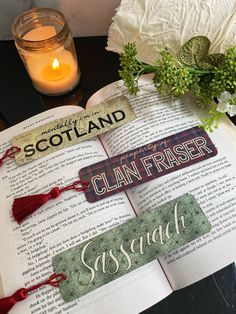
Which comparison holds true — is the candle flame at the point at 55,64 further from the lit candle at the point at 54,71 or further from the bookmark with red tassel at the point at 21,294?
the bookmark with red tassel at the point at 21,294

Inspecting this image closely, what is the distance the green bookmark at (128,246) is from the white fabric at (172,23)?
0.27 metres

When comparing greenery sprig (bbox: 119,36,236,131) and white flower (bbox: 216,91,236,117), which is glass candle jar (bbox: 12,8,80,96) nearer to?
greenery sprig (bbox: 119,36,236,131)

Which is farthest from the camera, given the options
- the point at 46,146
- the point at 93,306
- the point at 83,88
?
the point at 83,88

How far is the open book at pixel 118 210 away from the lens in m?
0.45

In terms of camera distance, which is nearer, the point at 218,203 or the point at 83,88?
the point at 218,203

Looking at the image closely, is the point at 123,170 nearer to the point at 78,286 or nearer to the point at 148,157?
the point at 148,157

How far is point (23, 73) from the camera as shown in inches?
28.2

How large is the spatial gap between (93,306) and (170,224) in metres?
0.14

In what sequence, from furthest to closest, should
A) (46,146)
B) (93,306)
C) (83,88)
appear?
(83,88), (46,146), (93,306)

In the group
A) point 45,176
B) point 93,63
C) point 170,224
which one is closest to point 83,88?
point 93,63

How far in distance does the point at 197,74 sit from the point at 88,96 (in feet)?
0.68

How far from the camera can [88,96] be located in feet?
2.16

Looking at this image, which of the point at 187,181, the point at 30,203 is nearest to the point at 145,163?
the point at 187,181

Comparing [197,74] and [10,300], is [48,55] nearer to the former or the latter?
[197,74]
